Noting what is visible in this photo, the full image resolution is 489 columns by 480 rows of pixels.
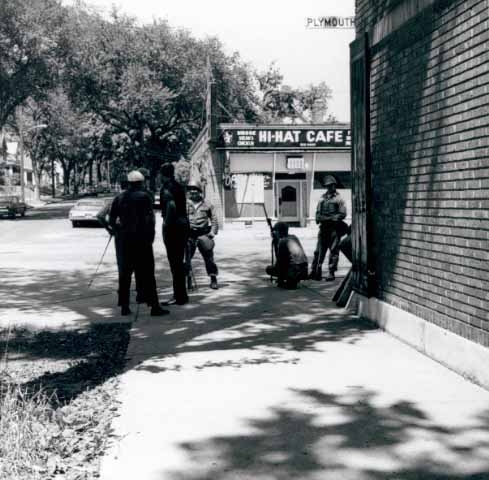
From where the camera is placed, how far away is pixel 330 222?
12.7 m

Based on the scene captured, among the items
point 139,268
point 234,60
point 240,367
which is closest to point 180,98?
point 234,60

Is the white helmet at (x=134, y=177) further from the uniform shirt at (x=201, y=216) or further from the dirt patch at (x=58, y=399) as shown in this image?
the uniform shirt at (x=201, y=216)

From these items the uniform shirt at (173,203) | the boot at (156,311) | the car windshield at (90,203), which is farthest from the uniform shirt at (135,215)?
the car windshield at (90,203)

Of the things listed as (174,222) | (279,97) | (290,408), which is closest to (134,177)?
(174,222)

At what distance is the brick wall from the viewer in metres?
5.74

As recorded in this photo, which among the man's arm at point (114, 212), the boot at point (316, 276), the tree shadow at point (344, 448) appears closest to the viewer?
the tree shadow at point (344, 448)

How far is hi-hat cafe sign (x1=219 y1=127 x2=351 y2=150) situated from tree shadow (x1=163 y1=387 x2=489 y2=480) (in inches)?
1080

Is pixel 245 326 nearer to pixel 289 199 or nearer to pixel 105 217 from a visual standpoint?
pixel 105 217

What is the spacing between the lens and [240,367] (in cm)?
643

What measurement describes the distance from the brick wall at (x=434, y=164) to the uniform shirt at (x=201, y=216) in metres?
3.68

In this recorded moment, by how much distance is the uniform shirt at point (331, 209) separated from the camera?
1258 cm

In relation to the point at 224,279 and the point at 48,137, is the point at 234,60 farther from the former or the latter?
the point at 224,279

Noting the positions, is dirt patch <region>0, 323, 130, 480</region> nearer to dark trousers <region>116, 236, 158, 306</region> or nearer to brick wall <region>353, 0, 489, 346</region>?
dark trousers <region>116, 236, 158, 306</region>

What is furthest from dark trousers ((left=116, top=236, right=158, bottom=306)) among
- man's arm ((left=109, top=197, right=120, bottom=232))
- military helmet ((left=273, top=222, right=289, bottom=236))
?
military helmet ((left=273, top=222, right=289, bottom=236))
